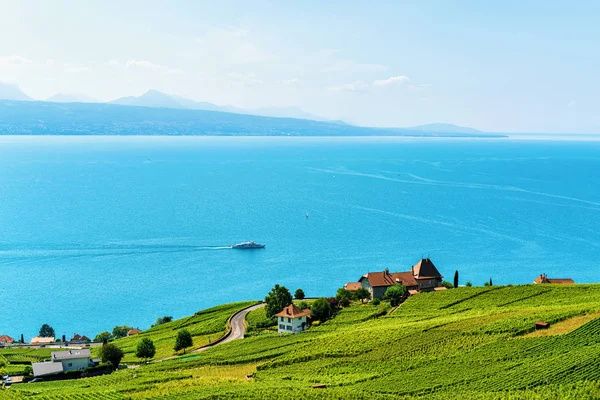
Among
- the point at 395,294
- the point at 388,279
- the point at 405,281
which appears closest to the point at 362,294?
the point at 388,279

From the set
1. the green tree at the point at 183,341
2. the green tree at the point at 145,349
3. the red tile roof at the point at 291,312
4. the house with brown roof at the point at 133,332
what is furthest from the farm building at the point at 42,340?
the red tile roof at the point at 291,312

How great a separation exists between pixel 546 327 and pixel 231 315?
4509 cm

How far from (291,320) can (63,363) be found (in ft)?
87.6

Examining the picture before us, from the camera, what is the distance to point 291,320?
6919cm

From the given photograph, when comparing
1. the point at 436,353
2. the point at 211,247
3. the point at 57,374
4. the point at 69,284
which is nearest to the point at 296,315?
the point at 436,353

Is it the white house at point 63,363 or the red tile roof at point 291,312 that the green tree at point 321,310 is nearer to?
the red tile roof at point 291,312

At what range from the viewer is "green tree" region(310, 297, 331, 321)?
71.8 metres

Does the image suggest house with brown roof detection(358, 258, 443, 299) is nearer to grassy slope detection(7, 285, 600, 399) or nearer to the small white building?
grassy slope detection(7, 285, 600, 399)

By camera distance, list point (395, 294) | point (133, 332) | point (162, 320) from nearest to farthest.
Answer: point (395, 294) < point (133, 332) < point (162, 320)

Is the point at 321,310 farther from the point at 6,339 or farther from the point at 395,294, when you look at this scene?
the point at 6,339

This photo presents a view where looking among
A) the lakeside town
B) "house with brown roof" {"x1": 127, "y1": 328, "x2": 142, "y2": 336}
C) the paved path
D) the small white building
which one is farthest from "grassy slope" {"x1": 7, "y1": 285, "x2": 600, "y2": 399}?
"house with brown roof" {"x1": 127, "y1": 328, "x2": 142, "y2": 336}

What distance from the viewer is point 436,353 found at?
49531 mm

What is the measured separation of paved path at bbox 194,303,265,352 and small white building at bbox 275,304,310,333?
19.4 feet

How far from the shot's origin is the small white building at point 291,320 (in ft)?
227
